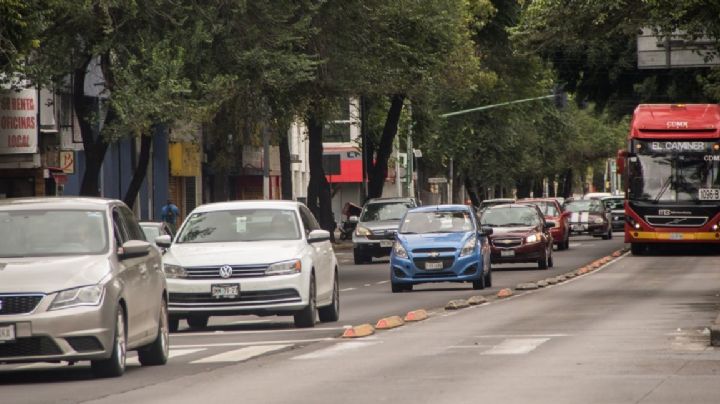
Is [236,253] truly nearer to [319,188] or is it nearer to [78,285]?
[78,285]

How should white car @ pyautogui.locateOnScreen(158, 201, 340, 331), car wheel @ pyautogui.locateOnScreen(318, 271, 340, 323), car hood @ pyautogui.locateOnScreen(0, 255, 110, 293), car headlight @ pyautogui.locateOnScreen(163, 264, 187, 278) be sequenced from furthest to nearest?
1. car wheel @ pyautogui.locateOnScreen(318, 271, 340, 323)
2. car headlight @ pyautogui.locateOnScreen(163, 264, 187, 278)
3. white car @ pyautogui.locateOnScreen(158, 201, 340, 331)
4. car hood @ pyautogui.locateOnScreen(0, 255, 110, 293)

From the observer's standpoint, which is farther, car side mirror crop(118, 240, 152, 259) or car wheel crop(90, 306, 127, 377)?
car side mirror crop(118, 240, 152, 259)

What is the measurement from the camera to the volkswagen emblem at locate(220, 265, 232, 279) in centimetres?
2241

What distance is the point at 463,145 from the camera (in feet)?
291

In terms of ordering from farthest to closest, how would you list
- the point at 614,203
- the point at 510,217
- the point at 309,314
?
1. the point at 614,203
2. the point at 510,217
3. the point at 309,314

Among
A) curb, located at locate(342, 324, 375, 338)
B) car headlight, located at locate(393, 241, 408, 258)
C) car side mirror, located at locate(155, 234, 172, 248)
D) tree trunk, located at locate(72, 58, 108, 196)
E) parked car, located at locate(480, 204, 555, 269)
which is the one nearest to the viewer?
curb, located at locate(342, 324, 375, 338)

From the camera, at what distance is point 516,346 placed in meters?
18.6

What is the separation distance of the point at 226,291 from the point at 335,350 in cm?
392

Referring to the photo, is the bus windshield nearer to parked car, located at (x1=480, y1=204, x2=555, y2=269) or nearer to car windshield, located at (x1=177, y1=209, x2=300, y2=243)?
parked car, located at (x1=480, y1=204, x2=555, y2=269)

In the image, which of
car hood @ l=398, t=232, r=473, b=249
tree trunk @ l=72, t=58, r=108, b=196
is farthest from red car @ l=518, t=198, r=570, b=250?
car hood @ l=398, t=232, r=473, b=249

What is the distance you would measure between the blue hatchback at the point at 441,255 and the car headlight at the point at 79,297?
17807mm

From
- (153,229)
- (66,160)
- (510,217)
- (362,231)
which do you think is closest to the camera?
(153,229)

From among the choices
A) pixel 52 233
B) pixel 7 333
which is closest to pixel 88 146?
pixel 52 233

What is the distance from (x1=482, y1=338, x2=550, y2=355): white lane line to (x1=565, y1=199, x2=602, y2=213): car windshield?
53.5 metres
